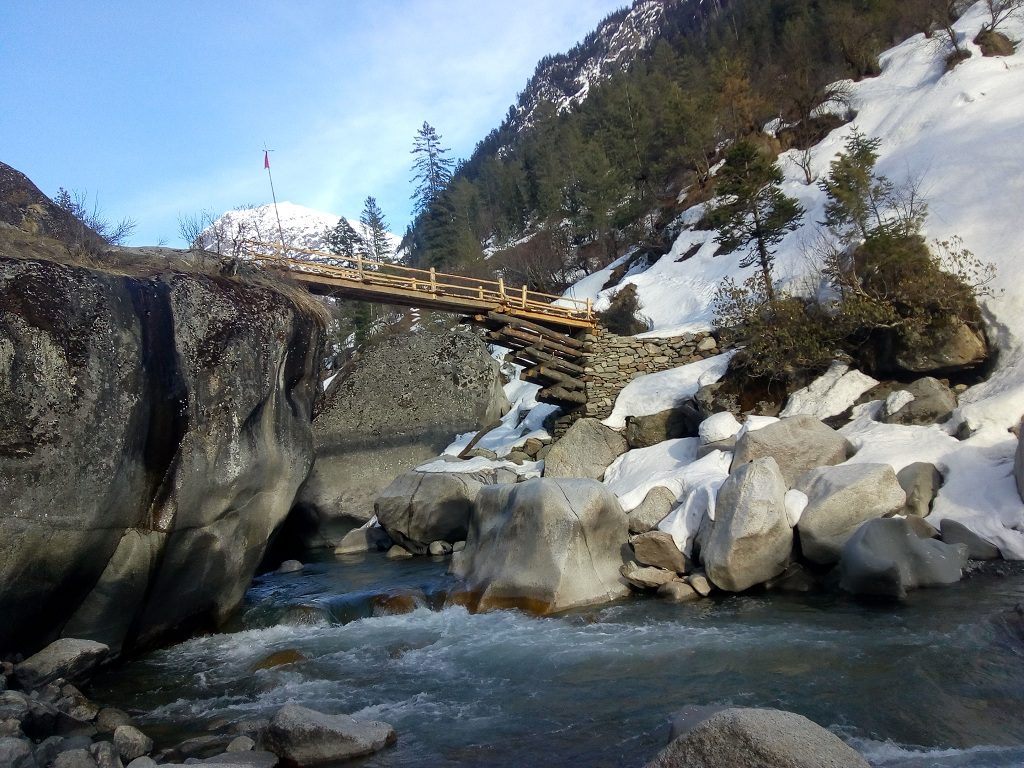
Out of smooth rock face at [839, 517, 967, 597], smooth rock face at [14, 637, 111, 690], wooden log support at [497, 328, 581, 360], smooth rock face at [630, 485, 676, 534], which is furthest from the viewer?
wooden log support at [497, 328, 581, 360]

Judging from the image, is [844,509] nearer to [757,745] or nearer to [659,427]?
[757,745]

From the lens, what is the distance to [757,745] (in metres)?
3.83

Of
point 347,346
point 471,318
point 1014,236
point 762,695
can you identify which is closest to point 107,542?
point 762,695

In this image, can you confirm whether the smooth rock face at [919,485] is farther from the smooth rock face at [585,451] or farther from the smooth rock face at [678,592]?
the smooth rock face at [585,451]

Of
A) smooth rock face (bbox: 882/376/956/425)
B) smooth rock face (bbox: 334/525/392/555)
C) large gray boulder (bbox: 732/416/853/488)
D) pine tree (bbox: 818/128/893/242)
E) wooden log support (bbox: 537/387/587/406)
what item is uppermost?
pine tree (bbox: 818/128/893/242)

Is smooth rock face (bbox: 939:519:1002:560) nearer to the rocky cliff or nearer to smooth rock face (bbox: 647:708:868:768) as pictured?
smooth rock face (bbox: 647:708:868:768)

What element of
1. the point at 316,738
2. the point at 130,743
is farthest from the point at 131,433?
the point at 316,738

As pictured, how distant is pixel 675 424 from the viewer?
62.3 ft

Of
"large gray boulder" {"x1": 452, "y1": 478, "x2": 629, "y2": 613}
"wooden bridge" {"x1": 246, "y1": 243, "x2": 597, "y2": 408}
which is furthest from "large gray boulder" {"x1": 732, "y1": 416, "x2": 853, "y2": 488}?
"wooden bridge" {"x1": 246, "y1": 243, "x2": 597, "y2": 408}

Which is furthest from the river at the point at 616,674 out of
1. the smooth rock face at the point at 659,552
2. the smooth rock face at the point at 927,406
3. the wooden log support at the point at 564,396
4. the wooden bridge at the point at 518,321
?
the wooden log support at the point at 564,396

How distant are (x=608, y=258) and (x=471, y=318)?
2034 cm

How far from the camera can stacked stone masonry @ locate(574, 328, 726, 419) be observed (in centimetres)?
2114

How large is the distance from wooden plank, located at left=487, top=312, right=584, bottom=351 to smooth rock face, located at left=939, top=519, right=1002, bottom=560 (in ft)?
39.7

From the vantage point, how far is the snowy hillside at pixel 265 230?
17312 millimetres
